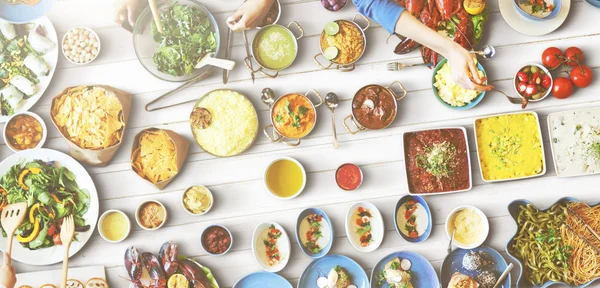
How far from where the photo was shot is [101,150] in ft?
12.0

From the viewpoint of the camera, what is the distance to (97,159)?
373 centimetres

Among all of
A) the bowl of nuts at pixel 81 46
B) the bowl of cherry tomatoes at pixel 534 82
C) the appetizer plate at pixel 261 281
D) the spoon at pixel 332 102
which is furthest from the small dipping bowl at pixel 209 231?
the bowl of cherry tomatoes at pixel 534 82

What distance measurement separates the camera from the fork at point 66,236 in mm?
3650

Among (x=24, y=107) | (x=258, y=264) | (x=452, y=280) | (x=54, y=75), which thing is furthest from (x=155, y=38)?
(x=452, y=280)

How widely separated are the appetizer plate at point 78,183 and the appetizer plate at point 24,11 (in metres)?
1.01

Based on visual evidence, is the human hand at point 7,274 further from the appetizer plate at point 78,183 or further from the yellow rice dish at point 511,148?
the yellow rice dish at point 511,148

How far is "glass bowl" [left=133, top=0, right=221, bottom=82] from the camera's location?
12.1ft

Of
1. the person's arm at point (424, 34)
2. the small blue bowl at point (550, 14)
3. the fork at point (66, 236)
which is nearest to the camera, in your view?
the person's arm at point (424, 34)

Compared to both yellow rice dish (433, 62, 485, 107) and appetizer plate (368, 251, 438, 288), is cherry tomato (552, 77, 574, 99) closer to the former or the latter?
yellow rice dish (433, 62, 485, 107)

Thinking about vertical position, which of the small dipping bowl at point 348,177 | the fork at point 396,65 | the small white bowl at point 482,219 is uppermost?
the fork at point 396,65

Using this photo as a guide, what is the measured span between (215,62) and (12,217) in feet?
6.50

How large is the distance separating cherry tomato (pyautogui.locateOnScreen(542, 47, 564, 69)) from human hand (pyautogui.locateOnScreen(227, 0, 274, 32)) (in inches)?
83.2

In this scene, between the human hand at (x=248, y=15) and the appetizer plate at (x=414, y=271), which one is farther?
the appetizer plate at (x=414, y=271)

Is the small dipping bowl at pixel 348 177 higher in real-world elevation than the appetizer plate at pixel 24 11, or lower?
lower
